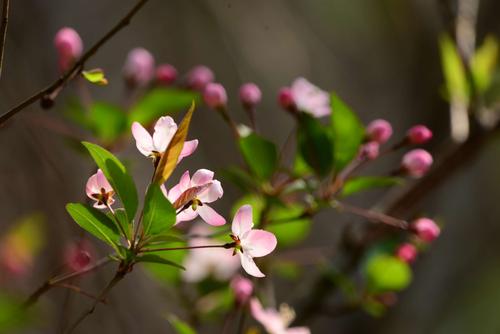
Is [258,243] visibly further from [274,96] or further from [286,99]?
[274,96]

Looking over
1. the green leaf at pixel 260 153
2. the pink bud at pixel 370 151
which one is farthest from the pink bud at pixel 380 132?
the green leaf at pixel 260 153

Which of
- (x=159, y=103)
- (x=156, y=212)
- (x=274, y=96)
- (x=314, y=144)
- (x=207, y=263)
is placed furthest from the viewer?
(x=274, y=96)

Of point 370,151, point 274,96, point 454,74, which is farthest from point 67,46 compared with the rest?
point 274,96

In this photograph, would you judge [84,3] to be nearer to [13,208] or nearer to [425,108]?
[13,208]

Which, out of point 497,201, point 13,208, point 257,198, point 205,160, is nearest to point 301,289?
point 257,198

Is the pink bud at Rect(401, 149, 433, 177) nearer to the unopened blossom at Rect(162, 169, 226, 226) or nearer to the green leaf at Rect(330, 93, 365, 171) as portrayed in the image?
the green leaf at Rect(330, 93, 365, 171)

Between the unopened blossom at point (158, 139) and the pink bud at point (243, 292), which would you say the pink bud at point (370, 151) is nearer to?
the pink bud at point (243, 292)
